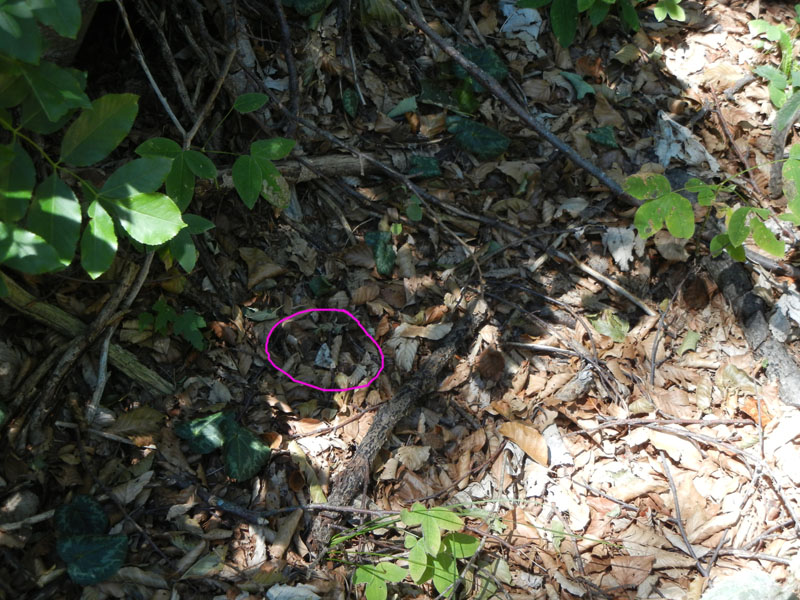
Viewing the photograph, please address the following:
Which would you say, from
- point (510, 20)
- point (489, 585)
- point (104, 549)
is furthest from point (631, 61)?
point (104, 549)

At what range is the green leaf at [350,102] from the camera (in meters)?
3.28

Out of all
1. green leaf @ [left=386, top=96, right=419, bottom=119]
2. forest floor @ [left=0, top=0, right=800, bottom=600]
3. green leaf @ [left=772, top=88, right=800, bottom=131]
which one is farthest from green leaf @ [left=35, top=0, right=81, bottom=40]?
green leaf @ [left=772, top=88, right=800, bottom=131]

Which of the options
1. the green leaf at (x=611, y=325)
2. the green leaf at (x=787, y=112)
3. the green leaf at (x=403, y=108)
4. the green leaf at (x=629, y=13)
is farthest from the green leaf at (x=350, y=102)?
the green leaf at (x=787, y=112)

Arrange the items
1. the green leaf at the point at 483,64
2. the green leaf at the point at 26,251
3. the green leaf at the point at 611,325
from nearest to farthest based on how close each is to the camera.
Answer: the green leaf at the point at 26,251 → the green leaf at the point at 611,325 → the green leaf at the point at 483,64

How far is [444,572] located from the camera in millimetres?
2301

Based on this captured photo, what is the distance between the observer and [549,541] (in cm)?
256

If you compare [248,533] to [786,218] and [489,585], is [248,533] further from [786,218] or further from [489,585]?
[786,218]

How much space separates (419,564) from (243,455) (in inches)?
31.7

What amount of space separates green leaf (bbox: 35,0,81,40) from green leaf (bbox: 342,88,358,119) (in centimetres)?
195

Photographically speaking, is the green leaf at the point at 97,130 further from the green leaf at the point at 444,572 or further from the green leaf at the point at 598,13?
the green leaf at the point at 598,13

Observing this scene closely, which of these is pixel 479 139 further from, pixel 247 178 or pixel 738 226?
pixel 247 178

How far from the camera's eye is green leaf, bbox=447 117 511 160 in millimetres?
3369

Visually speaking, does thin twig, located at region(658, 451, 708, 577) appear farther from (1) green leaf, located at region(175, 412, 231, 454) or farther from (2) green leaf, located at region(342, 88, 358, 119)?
(2) green leaf, located at region(342, 88, 358, 119)

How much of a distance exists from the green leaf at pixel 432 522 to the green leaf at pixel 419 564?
46 millimetres
